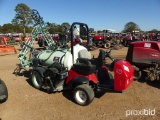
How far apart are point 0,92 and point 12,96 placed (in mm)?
596

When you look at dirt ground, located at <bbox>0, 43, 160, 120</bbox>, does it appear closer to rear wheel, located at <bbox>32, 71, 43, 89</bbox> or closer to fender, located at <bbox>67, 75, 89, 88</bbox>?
rear wheel, located at <bbox>32, 71, 43, 89</bbox>

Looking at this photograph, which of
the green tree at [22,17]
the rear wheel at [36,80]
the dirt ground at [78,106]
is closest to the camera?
the dirt ground at [78,106]

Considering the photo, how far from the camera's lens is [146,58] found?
25.2ft

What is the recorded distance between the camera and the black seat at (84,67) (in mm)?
5539

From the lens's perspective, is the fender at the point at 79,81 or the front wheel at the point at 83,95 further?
the fender at the point at 79,81

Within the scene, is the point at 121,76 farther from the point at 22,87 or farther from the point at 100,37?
the point at 100,37

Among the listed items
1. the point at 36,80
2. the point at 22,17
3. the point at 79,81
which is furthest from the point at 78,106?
the point at 22,17

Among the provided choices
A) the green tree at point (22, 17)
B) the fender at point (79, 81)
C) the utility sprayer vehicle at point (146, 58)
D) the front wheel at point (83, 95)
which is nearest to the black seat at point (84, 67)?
the fender at point (79, 81)

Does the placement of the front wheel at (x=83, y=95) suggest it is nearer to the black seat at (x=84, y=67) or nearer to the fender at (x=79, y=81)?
the fender at (x=79, y=81)

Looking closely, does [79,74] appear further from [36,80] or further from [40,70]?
[36,80]

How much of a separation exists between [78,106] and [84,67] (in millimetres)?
1072

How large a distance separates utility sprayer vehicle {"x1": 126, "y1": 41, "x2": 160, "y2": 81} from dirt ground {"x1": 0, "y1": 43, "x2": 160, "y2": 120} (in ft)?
Answer: 1.97

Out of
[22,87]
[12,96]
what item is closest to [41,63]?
[22,87]

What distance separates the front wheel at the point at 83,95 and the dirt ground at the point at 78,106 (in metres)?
0.15
